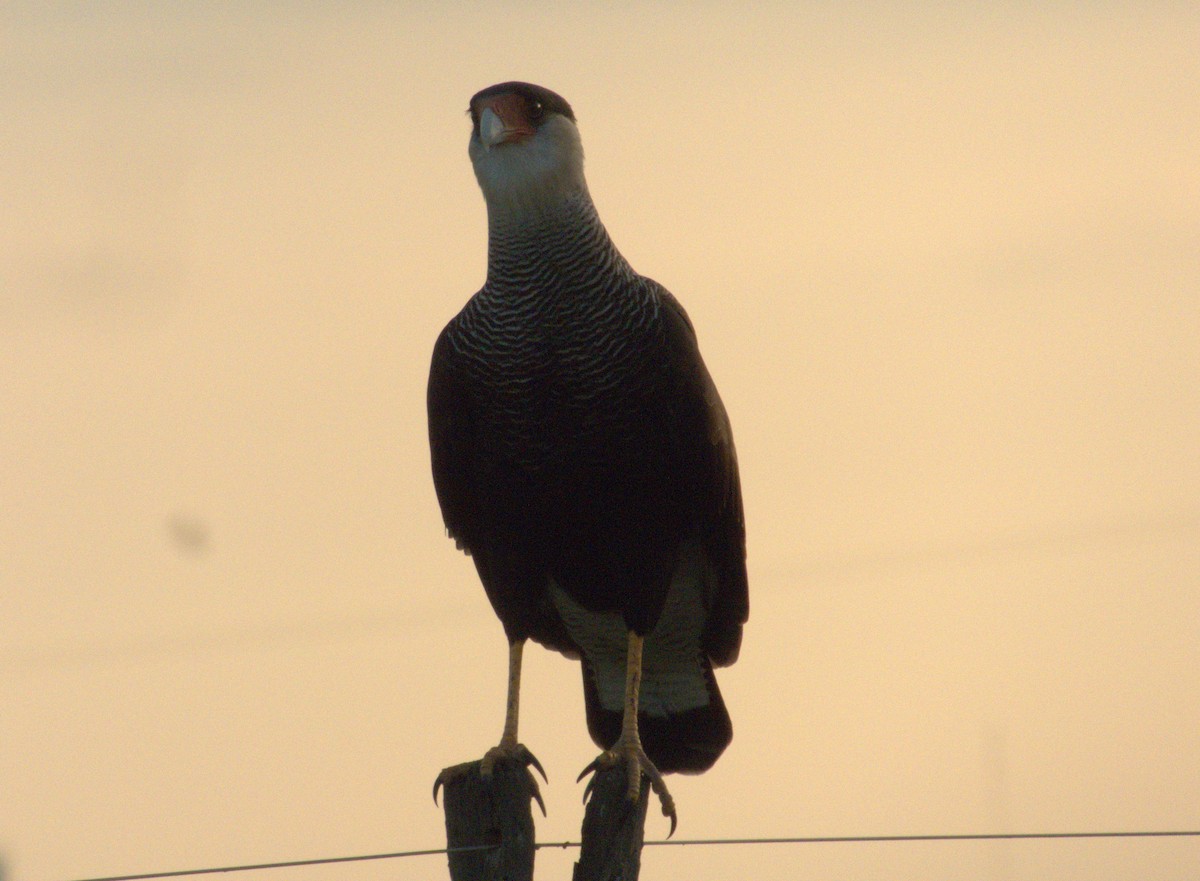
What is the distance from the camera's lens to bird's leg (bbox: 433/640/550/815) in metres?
3.88

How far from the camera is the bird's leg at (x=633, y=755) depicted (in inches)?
162

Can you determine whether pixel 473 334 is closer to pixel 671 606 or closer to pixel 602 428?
pixel 602 428

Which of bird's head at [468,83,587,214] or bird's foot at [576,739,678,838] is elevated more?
bird's head at [468,83,587,214]

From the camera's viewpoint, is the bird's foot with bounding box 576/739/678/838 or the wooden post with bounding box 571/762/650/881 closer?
Result: the wooden post with bounding box 571/762/650/881

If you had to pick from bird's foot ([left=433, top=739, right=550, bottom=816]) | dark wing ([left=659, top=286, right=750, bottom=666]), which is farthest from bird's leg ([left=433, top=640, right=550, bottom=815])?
dark wing ([left=659, top=286, right=750, bottom=666])

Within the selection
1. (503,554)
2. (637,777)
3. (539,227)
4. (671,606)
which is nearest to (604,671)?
(671,606)

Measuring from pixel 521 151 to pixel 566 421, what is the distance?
29.6 inches

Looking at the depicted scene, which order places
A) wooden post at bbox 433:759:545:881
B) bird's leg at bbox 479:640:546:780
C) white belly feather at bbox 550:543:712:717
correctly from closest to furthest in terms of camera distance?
wooden post at bbox 433:759:545:881 < bird's leg at bbox 479:640:546:780 < white belly feather at bbox 550:543:712:717

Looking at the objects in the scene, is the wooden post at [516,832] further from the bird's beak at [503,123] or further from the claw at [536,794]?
the bird's beak at [503,123]

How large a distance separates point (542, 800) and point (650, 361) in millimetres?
1195

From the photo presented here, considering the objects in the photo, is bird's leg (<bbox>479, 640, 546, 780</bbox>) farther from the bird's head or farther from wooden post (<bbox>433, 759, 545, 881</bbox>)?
the bird's head

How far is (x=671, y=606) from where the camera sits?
4.88 meters

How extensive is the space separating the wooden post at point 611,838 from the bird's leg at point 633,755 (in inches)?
4.3

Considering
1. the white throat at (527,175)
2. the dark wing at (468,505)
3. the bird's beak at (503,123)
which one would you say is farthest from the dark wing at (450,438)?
the bird's beak at (503,123)
